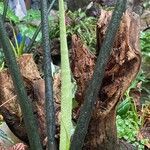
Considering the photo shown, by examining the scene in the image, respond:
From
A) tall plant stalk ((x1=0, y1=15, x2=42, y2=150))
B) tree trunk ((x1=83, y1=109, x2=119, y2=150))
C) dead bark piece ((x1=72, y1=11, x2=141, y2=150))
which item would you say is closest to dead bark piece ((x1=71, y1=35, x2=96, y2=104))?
dead bark piece ((x1=72, y1=11, x2=141, y2=150))

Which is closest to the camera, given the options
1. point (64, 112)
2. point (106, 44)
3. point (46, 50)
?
point (106, 44)

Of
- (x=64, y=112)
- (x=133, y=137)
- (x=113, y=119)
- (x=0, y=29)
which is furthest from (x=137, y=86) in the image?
(x=0, y=29)

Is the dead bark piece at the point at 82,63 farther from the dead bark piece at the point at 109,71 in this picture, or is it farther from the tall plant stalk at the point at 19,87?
the tall plant stalk at the point at 19,87

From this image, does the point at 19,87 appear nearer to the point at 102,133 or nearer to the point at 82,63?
the point at 82,63

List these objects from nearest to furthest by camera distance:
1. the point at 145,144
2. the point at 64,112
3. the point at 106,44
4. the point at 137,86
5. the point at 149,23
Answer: the point at 106,44 → the point at 64,112 → the point at 145,144 → the point at 137,86 → the point at 149,23

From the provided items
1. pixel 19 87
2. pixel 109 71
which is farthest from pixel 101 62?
pixel 19 87

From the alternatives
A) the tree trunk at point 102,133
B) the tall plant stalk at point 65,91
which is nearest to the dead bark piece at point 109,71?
the tree trunk at point 102,133

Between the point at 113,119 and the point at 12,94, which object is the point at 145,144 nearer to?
the point at 113,119
